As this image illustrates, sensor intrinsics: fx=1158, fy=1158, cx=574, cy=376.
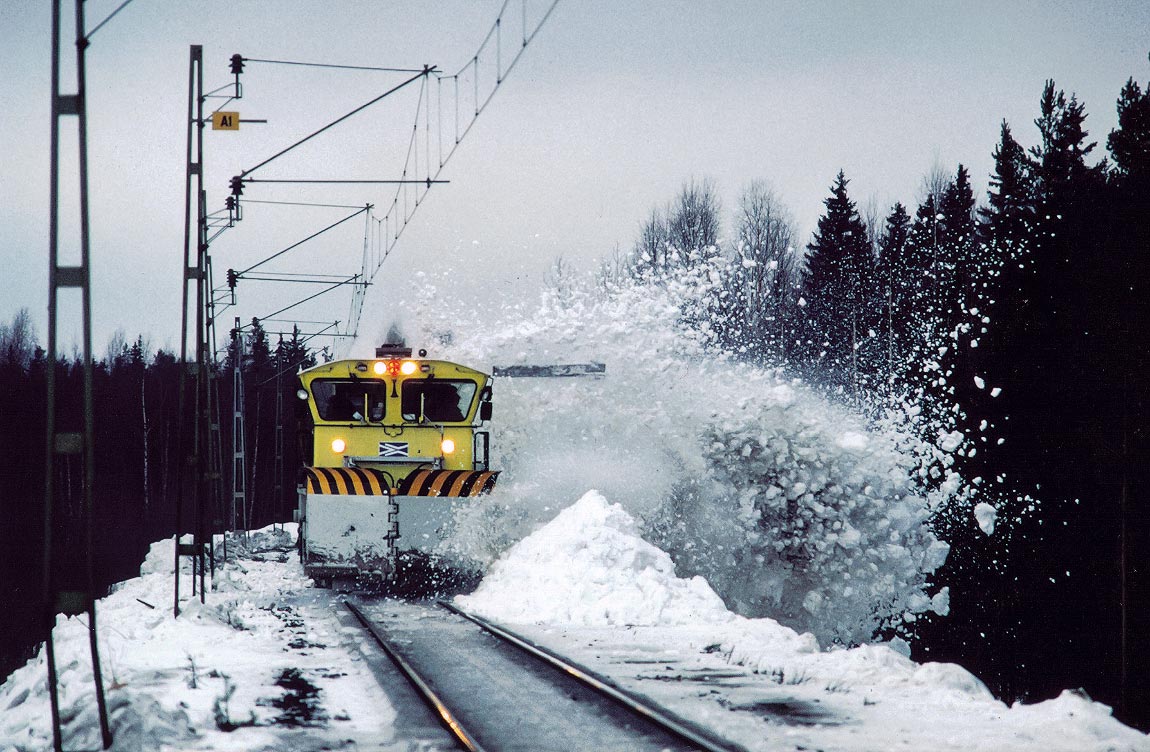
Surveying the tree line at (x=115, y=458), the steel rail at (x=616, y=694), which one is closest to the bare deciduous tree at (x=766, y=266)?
the tree line at (x=115, y=458)

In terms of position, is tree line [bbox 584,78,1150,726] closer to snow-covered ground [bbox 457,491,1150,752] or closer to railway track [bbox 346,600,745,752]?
snow-covered ground [bbox 457,491,1150,752]

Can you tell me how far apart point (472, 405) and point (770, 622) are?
6.87 meters

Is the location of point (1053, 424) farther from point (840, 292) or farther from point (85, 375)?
point (840, 292)

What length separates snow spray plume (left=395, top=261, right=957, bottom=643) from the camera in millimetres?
19344

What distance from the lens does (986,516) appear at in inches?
907

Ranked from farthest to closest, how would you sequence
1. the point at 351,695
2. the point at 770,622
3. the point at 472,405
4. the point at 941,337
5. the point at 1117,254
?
the point at 941,337, the point at 1117,254, the point at 472,405, the point at 770,622, the point at 351,695

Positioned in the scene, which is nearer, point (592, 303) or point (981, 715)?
point (981, 715)

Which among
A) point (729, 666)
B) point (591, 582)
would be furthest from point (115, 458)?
point (729, 666)

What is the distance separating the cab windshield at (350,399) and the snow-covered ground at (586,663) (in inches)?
116

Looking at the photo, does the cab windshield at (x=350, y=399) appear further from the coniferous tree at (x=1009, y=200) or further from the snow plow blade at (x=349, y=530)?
the coniferous tree at (x=1009, y=200)

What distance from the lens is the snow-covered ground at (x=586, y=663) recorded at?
24.4 feet

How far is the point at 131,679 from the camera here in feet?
30.8

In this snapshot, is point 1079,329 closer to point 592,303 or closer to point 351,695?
point 592,303

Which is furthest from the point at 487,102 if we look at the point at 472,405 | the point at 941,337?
the point at 941,337
